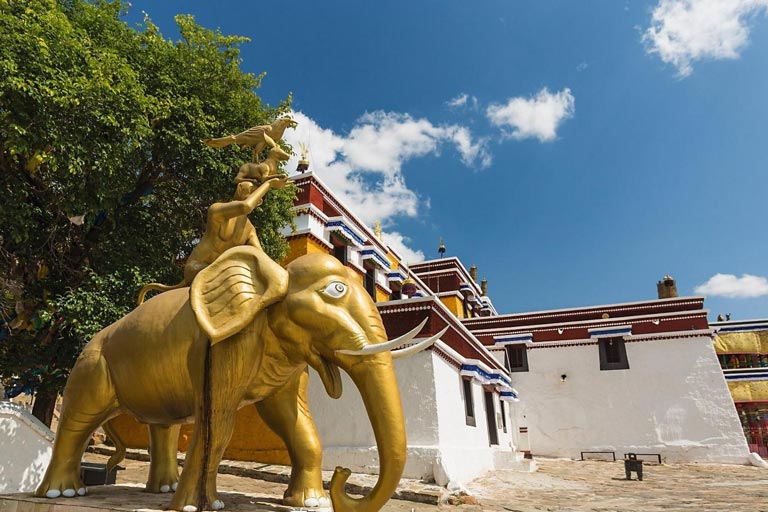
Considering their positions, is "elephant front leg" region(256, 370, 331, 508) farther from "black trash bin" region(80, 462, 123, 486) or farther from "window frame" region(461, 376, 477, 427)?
"window frame" region(461, 376, 477, 427)

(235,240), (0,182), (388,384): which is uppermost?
(0,182)

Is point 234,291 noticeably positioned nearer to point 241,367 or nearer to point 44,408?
point 241,367

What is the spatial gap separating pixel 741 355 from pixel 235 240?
107ft

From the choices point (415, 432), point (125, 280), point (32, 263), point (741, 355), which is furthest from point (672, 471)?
point (32, 263)

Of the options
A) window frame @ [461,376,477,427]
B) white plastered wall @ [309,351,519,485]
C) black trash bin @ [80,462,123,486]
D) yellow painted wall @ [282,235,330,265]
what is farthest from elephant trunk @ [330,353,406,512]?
yellow painted wall @ [282,235,330,265]

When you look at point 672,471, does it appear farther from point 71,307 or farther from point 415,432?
point 71,307

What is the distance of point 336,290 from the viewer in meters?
3.98

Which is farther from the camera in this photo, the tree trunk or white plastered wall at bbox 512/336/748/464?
white plastered wall at bbox 512/336/748/464

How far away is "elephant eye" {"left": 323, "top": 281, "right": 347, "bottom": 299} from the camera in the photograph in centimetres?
396

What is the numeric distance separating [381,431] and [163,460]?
8.79ft

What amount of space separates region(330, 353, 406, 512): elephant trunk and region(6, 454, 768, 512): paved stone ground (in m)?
0.94

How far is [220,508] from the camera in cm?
380

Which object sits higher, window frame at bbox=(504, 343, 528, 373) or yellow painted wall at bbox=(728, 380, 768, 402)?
window frame at bbox=(504, 343, 528, 373)

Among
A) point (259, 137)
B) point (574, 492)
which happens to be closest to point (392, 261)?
point (574, 492)
